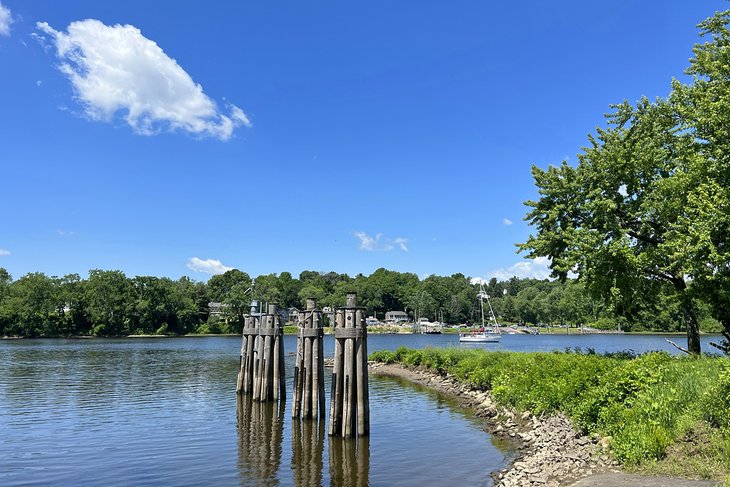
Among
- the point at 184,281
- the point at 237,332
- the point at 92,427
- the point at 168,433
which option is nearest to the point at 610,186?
the point at 168,433

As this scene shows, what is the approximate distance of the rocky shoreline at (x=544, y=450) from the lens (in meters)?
13.1

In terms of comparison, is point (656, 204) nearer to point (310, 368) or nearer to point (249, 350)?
point (310, 368)

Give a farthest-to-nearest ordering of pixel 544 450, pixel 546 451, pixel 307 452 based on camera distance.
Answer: pixel 307 452, pixel 544 450, pixel 546 451

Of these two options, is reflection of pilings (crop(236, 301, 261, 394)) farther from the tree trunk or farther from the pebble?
the tree trunk

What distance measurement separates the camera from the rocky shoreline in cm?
1308

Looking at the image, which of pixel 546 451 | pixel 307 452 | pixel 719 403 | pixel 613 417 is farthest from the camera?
pixel 307 452

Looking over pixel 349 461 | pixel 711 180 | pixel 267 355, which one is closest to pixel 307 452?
pixel 349 461

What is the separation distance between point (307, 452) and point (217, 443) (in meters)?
4.16

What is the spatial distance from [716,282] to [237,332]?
130880mm

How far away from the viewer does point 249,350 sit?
29.2 metres

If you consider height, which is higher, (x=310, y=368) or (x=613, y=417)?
(x=310, y=368)

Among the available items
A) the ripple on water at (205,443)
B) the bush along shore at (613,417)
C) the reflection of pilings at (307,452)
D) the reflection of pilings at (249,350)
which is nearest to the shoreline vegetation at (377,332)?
the ripple on water at (205,443)

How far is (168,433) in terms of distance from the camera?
70.9 ft

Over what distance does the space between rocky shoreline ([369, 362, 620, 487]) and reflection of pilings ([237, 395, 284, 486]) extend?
7.00 metres
